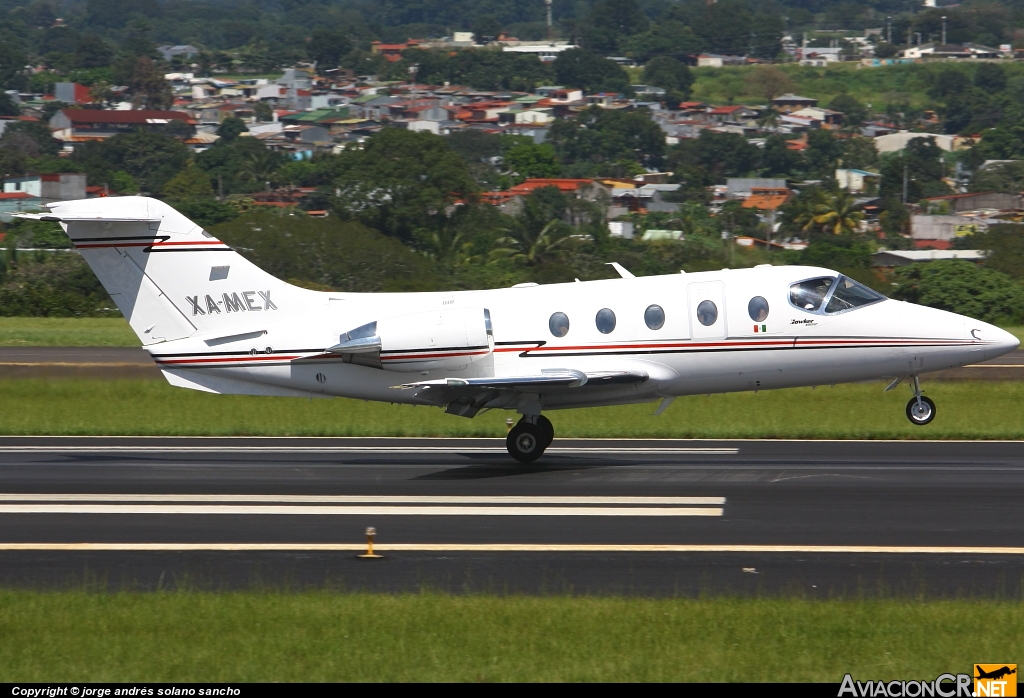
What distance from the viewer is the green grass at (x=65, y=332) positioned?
46031 millimetres

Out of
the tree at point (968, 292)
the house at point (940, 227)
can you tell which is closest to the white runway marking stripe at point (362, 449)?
the tree at point (968, 292)

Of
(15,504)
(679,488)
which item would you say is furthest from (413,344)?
(15,504)

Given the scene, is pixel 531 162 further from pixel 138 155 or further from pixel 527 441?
pixel 527 441

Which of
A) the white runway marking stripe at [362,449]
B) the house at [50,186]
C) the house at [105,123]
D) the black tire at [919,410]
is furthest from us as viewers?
the house at [105,123]

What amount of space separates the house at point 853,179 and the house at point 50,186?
256 ft

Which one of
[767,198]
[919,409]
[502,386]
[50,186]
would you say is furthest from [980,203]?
[502,386]

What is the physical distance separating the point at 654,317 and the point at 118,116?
18585 cm

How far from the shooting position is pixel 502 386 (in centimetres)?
1861

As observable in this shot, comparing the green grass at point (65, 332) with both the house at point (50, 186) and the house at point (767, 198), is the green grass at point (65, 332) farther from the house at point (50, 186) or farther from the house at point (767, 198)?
the house at point (767, 198)

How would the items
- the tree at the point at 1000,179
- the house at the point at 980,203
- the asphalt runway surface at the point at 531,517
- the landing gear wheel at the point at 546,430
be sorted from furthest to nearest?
the tree at the point at 1000,179, the house at the point at 980,203, the landing gear wheel at the point at 546,430, the asphalt runway surface at the point at 531,517

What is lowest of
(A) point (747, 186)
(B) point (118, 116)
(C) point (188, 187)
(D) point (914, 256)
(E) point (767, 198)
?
(A) point (747, 186)

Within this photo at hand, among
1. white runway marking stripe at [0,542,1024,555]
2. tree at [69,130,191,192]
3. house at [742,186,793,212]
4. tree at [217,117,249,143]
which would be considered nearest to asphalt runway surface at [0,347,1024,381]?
white runway marking stripe at [0,542,1024,555]

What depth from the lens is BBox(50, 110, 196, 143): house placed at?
185875mm

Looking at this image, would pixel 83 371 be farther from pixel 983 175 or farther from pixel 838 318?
pixel 983 175
